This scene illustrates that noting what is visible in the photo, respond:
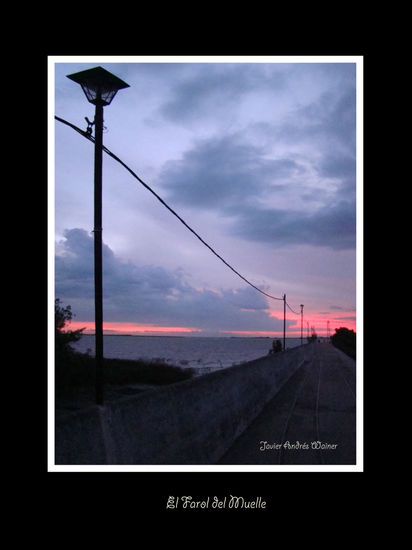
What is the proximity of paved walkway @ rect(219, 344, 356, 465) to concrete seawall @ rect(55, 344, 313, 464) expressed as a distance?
0.61m

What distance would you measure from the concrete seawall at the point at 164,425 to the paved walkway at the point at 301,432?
61cm

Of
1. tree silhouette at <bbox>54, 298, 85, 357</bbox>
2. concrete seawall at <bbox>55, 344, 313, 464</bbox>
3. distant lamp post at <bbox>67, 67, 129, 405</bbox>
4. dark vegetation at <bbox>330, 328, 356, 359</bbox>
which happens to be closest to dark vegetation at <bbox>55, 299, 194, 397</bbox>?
tree silhouette at <bbox>54, 298, 85, 357</bbox>

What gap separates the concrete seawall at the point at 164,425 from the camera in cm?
512

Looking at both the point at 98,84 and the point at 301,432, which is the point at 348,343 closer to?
the point at 301,432

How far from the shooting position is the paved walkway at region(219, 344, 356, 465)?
10672 mm

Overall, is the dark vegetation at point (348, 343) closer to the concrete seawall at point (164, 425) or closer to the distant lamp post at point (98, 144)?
the concrete seawall at point (164, 425)

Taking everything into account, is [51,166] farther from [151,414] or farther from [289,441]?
[289,441]

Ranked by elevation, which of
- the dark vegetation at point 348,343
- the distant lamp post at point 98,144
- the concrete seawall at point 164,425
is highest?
the distant lamp post at point 98,144

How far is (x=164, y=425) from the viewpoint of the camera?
722 centimetres

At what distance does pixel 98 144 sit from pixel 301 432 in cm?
1107

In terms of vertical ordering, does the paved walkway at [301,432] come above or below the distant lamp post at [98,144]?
below

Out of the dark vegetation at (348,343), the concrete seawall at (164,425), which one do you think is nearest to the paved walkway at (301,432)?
the concrete seawall at (164,425)
